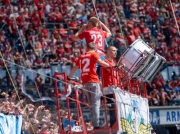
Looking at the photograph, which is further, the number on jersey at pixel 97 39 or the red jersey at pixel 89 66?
the number on jersey at pixel 97 39

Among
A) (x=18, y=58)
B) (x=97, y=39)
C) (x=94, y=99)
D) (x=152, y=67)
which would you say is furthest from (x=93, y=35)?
(x=18, y=58)

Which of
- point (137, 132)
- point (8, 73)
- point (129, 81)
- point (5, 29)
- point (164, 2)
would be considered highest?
point (164, 2)

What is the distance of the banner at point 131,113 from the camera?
14.6m

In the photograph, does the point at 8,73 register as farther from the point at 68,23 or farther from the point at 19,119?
the point at 19,119

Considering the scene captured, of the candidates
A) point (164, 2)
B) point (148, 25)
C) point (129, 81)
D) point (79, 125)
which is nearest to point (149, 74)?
point (129, 81)

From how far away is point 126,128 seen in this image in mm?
14758

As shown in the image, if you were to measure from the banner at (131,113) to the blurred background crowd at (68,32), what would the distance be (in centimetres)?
669

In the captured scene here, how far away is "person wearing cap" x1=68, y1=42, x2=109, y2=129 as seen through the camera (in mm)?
14375

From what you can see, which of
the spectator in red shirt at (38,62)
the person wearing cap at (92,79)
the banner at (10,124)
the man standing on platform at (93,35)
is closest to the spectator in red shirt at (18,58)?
the spectator in red shirt at (38,62)

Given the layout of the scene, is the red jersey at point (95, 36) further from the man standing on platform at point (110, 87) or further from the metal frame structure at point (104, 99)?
the man standing on platform at point (110, 87)

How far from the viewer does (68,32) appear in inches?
1101

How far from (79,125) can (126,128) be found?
2.88ft

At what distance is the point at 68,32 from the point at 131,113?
12.9 metres

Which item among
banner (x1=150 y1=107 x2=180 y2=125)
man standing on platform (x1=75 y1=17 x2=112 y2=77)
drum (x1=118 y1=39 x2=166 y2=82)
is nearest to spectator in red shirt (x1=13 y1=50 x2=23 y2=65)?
banner (x1=150 y1=107 x2=180 y2=125)
